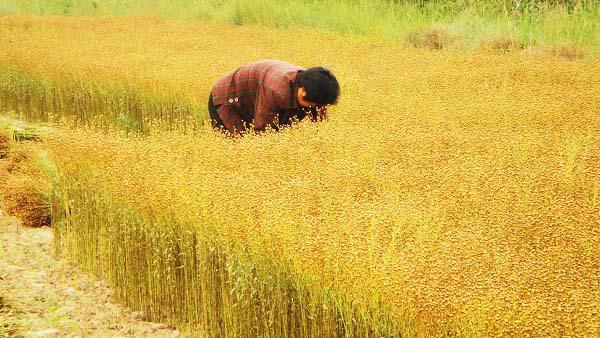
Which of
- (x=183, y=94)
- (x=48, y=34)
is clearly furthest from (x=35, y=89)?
(x=48, y=34)

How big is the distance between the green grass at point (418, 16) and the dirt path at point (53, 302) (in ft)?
23.4

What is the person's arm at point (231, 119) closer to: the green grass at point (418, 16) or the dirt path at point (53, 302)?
→ the dirt path at point (53, 302)

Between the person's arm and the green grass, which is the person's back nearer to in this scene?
the person's arm

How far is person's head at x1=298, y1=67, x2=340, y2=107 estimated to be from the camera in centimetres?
511

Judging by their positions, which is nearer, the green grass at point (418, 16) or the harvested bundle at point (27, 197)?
the harvested bundle at point (27, 197)

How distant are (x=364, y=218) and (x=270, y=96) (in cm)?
192

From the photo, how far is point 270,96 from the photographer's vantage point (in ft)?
17.8

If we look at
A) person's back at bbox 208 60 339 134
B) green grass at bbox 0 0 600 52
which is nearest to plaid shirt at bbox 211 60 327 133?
person's back at bbox 208 60 339 134

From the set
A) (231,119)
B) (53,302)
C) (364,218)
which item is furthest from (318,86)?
(53,302)

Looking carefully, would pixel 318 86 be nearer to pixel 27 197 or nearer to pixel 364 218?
pixel 364 218

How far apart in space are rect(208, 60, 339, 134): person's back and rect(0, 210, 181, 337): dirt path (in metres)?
1.57

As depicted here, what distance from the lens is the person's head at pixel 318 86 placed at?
201 inches

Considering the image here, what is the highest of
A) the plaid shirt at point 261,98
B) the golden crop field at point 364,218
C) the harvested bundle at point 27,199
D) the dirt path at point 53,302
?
the plaid shirt at point 261,98

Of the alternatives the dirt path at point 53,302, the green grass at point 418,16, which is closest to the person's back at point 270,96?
the dirt path at point 53,302
